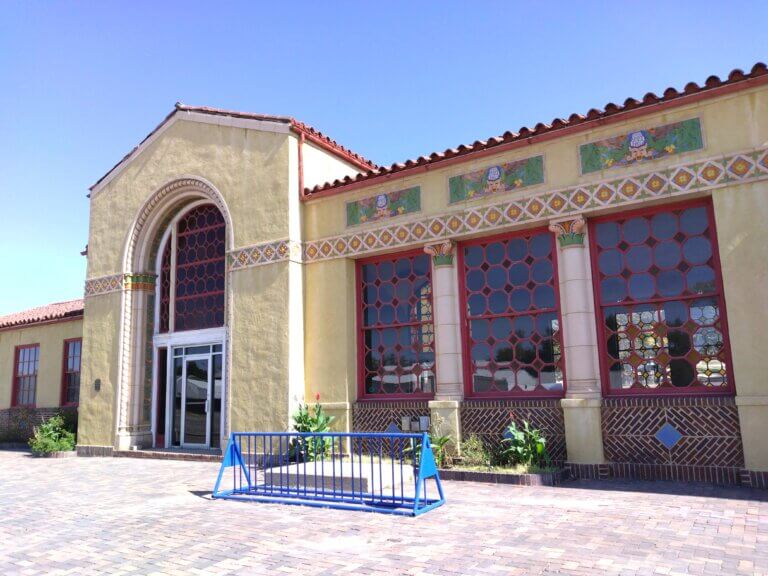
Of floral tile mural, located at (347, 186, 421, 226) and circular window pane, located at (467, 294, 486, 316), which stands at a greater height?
floral tile mural, located at (347, 186, 421, 226)

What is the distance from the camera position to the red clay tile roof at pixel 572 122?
8625 mm

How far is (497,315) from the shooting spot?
1061cm

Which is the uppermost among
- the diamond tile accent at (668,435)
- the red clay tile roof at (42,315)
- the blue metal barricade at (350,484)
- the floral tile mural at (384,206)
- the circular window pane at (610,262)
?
the floral tile mural at (384,206)

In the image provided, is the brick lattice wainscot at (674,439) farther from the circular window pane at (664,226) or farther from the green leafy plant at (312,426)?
the green leafy plant at (312,426)

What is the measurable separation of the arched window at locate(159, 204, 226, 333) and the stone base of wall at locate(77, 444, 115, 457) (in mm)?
3028

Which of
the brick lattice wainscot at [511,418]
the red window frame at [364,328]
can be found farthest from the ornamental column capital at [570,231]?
the brick lattice wainscot at [511,418]

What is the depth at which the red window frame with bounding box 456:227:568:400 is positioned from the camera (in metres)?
9.94

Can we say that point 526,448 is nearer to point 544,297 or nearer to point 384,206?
point 544,297

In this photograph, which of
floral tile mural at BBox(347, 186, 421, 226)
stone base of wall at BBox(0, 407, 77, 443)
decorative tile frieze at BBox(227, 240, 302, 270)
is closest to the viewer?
floral tile mural at BBox(347, 186, 421, 226)

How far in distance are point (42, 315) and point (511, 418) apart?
55.6 feet

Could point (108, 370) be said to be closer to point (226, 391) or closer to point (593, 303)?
point (226, 391)

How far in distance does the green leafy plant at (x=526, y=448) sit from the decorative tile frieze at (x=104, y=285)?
10.2 metres

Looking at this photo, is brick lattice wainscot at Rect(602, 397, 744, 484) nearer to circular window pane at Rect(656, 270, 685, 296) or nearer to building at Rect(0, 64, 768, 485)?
building at Rect(0, 64, 768, 485)

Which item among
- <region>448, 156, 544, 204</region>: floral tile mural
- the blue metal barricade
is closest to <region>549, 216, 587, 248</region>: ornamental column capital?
<region>448, 156, 544, 204</region>: floral tile mural
